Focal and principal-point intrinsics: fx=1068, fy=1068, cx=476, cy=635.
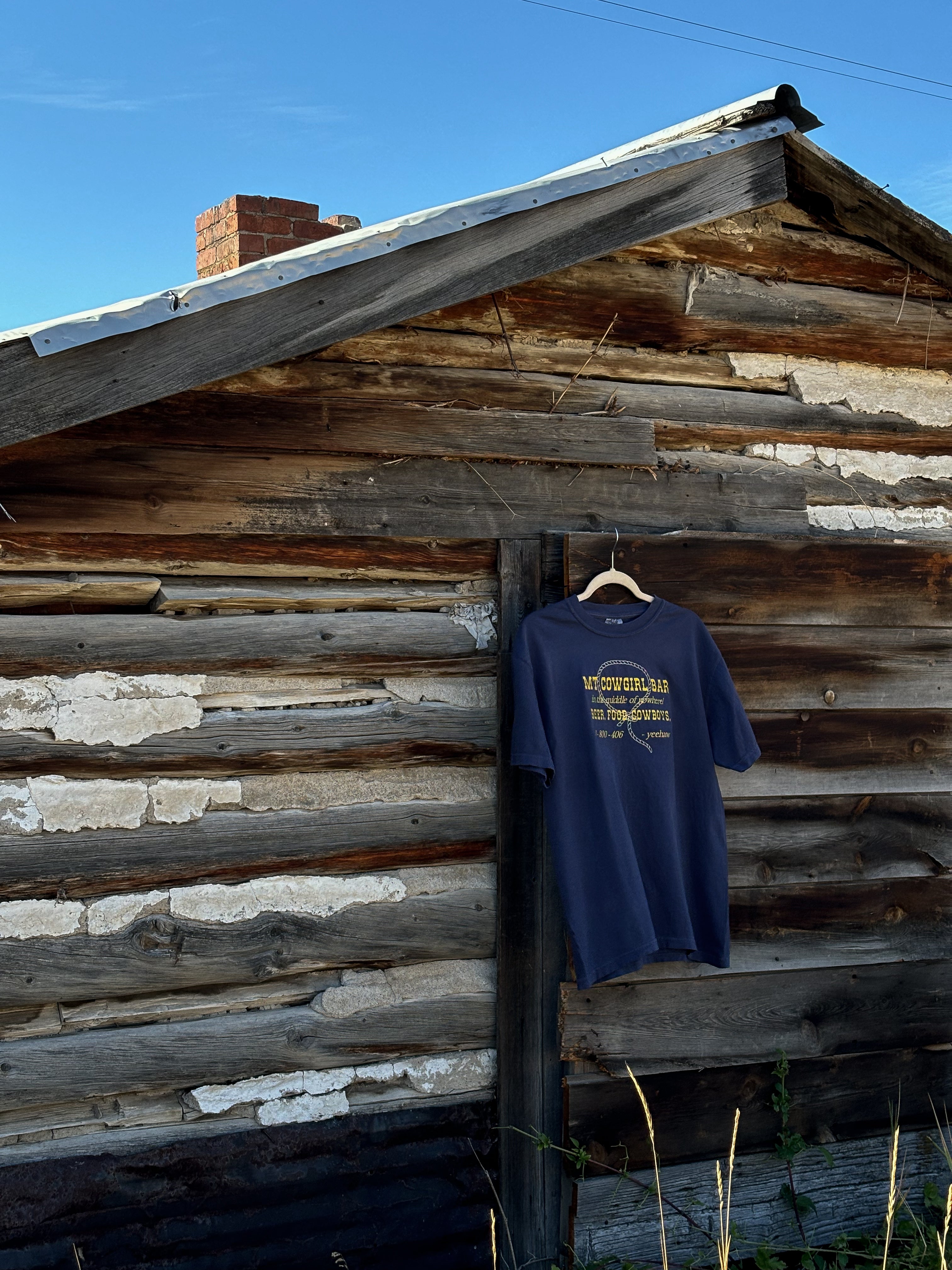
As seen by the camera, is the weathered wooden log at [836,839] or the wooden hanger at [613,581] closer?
the wooden hanger at [613,581]

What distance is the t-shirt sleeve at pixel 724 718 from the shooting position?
3.24 meters

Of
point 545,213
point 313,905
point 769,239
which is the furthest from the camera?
point 769,239

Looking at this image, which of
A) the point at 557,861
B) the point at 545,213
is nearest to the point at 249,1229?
the point at 557,861

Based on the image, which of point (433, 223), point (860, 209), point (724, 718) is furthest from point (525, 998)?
point (860, 209)

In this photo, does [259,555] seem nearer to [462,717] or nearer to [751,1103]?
[462,717]

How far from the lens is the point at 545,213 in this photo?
2.94 metres

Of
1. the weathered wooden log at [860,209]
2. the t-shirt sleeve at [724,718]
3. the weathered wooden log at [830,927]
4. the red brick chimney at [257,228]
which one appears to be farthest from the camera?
the red brick chimney at [257,228]

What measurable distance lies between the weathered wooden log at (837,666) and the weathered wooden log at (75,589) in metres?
1.80

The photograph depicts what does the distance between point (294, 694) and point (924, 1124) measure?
2.66m

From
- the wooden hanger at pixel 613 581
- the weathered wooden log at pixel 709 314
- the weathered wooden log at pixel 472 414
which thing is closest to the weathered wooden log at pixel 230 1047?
the wooden hanger at pixel 613 581

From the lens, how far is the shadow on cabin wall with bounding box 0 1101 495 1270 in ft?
9.63

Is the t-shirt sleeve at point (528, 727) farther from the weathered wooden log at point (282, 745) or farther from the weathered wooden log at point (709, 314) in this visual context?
the weathered wooden log at point (709, 314)

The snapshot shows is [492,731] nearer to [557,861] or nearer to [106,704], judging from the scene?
[557,861]

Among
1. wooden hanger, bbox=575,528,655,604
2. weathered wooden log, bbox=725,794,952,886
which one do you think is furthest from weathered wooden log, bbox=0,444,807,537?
weathered wooden log, bbox=725,794,952,886
